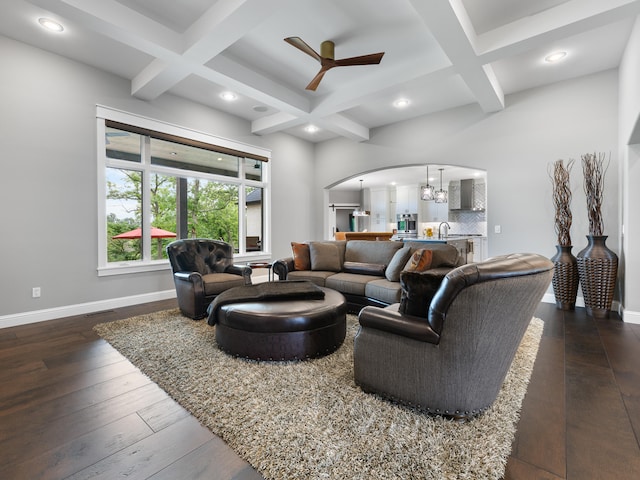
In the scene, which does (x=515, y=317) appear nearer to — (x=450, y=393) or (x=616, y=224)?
(x=450, y=393)

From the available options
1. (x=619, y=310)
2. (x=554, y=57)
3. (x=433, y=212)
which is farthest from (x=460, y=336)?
(x=433, y=212)

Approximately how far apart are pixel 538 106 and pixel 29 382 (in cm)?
650

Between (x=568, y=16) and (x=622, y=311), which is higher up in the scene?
(x=568, y=16)

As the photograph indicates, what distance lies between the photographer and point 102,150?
4.10 metres

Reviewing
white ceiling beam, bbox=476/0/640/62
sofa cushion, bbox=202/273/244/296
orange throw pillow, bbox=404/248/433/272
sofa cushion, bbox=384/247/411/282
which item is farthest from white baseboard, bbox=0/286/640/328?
white ceiling beam, bbox=476/0/640/62

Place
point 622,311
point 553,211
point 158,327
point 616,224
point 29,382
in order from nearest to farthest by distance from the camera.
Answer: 1. point 29,382
2. point 158,327
3. point 622,311
4. point 616,224
5. point 553,211

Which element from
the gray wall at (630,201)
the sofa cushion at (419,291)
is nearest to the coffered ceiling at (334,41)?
the gray wall at (630,201)

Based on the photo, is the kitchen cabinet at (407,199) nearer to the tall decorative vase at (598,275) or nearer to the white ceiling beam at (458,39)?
the white ceiling beam at (458,39)

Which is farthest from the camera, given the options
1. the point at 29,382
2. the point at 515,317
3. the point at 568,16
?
the point at 568,16

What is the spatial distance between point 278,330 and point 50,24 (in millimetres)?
3860

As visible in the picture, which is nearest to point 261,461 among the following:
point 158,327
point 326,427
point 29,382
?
point 326,427

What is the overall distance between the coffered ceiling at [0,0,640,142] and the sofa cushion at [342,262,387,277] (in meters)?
2.36

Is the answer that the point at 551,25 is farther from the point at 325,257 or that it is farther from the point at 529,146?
the point at 325,257

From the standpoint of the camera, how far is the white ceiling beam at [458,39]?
2.55 m
